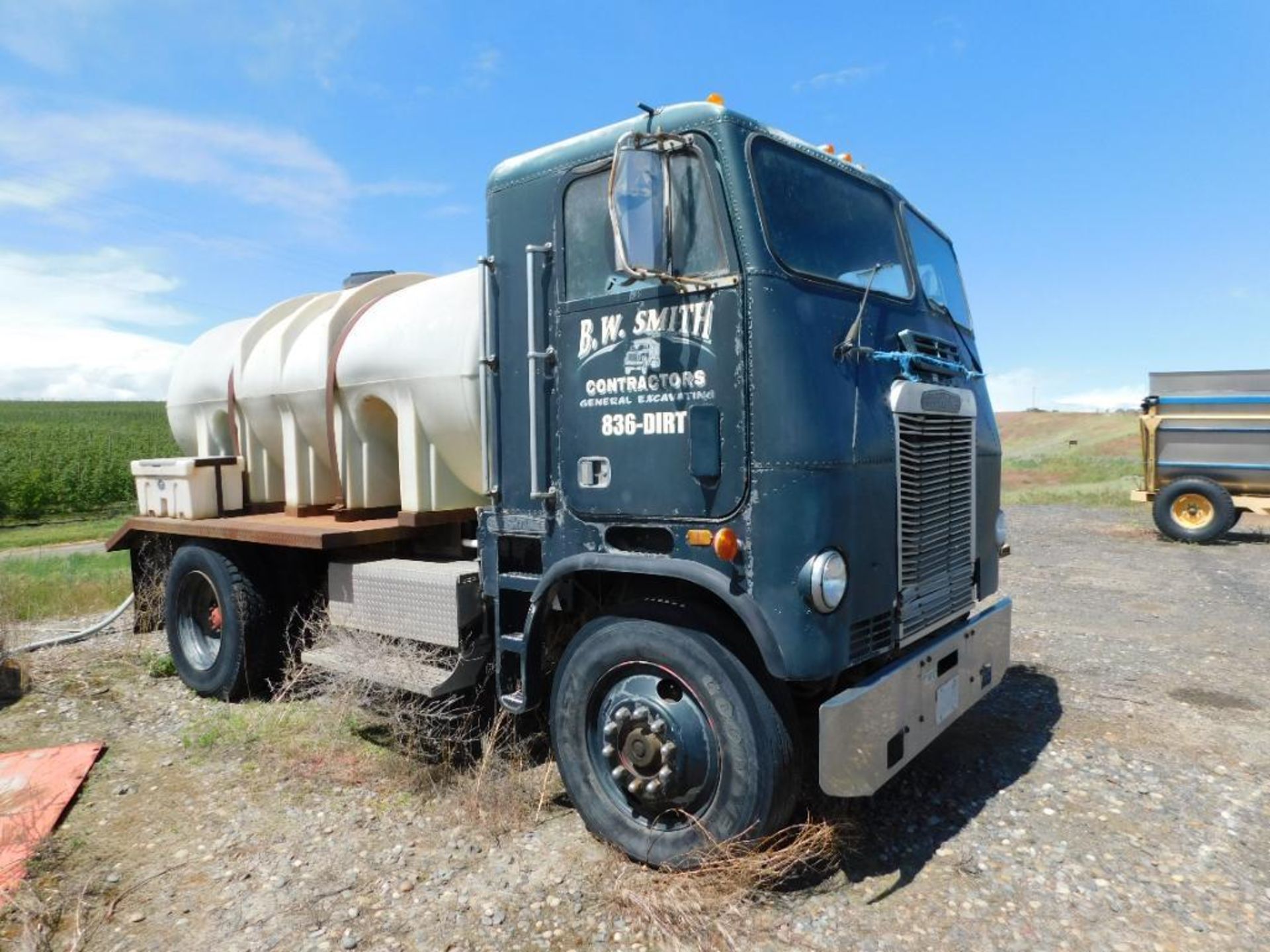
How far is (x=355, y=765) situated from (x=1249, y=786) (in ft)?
15.1

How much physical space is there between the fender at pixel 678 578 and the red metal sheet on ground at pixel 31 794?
2.36 m

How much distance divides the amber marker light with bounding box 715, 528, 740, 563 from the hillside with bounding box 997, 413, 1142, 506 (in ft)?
65.2

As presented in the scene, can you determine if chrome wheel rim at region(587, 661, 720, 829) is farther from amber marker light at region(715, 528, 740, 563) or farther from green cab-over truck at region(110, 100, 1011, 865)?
amber marker light at region(715, 528, 740, 563)

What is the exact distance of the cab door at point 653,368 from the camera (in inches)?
130

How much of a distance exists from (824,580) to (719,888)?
1.23 meters

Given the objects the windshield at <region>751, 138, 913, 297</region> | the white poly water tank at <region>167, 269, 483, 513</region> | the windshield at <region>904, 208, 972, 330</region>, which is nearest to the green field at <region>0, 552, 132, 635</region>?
the white poly water tank at <region>167, 269, 483, 513</region>

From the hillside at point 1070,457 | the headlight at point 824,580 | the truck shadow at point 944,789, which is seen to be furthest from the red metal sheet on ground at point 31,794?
the hillside at point 1070,457

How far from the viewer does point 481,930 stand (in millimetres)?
3137

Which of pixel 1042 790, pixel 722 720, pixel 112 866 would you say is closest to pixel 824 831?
pixel 722 720

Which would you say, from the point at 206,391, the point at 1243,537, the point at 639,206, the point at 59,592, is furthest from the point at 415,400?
A: the point at 1243,537

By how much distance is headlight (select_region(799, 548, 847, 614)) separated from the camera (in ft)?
10.3

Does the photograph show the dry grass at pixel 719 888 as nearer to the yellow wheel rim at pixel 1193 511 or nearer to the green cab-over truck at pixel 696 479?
the green cab-over truck at pixel 696 479

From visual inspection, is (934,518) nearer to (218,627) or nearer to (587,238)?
(587,238)

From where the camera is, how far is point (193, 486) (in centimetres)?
647
